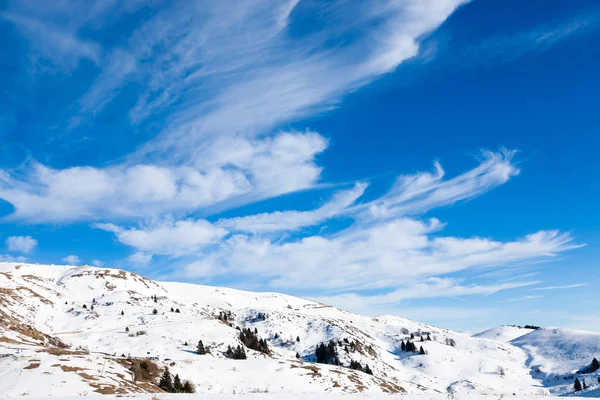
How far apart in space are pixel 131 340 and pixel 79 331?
20.5m

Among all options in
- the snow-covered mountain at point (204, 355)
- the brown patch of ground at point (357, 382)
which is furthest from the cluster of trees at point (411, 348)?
the brown patch of ground at point (357, 382)

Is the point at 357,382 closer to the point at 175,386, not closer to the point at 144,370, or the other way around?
the point at 175,386

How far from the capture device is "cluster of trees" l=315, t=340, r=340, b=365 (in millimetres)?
108000

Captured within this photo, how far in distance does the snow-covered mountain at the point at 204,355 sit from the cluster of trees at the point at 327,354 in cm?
191

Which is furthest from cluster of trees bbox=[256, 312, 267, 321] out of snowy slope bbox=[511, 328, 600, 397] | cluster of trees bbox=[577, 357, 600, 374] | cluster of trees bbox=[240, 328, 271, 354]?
cluster of trees bbox=[577, 357, 600, 374]

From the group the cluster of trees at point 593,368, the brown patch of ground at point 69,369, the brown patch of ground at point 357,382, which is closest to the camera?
the brown patch of ground at point 69,369

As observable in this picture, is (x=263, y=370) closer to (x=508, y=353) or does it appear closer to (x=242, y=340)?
(x=242, y=340)

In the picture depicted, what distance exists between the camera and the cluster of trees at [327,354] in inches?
4252

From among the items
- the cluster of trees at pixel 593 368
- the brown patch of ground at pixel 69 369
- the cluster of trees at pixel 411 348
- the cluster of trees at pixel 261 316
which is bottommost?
the cluster of trees at pixel 593 368

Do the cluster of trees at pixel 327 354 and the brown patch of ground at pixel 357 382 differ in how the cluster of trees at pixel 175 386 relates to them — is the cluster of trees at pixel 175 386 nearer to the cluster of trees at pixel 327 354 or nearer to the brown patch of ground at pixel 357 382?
the brown patch of ground at pixel 357 382

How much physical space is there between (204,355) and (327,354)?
55024mm

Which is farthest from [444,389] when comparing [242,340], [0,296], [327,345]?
[0,296]

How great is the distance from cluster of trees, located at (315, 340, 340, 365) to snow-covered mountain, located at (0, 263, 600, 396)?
6.28 ft

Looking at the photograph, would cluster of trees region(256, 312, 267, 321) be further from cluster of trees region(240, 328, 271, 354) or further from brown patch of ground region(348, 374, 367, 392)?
brown patch of ground region(348, 374, 367, 392)
